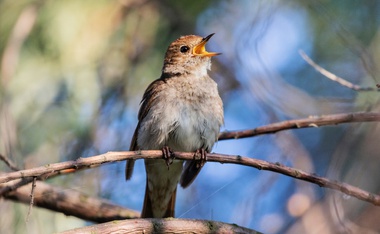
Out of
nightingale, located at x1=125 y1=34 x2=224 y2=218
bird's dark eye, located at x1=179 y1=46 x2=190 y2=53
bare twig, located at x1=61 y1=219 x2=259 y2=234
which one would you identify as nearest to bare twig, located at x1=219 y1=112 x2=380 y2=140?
nightingale, located at x1=125 y1=34 x2=224 y2=218

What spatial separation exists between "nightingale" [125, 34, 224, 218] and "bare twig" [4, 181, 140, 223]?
10.7 inches

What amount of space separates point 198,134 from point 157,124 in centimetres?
35

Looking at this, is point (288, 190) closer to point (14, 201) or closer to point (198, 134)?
point (198, 134)

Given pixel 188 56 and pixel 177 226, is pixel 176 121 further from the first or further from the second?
pixel 177 226

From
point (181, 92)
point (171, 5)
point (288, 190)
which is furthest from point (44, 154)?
point (288, 190)

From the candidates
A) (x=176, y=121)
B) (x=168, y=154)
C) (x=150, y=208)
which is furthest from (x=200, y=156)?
(x=150, y=208)

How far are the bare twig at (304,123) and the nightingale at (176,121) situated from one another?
21cm

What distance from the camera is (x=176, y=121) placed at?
17.3 ft

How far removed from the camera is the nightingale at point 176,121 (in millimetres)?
Result: 5254

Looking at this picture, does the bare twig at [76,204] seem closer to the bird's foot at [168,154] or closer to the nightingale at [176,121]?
the nightingale at [176,121]

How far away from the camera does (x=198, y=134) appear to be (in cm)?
525

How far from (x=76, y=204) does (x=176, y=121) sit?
4.16 ft

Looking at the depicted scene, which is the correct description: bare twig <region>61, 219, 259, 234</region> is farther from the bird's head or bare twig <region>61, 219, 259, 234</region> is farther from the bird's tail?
the bird's head

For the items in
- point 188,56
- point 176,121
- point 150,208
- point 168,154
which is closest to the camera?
point 168,154
